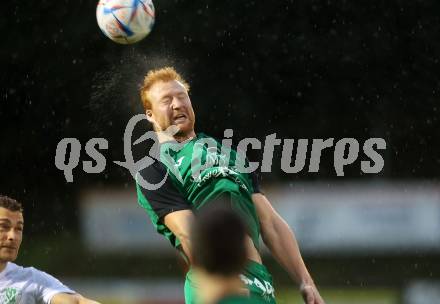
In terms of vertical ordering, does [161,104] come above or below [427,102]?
below

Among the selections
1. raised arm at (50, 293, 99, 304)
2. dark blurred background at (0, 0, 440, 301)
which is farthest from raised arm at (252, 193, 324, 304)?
dark blurred background at (0, 0, 440, 301)

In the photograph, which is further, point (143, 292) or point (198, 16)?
point (198, 16)

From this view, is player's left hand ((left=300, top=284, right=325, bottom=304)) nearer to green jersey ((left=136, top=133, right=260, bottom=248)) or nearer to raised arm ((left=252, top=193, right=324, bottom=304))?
raised arm ((left=252, top=193, right=324, bottom=304))

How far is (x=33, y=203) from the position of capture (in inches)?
566

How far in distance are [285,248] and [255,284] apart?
0.40 metres

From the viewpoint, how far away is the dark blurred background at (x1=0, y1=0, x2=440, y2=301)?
47.2 ft

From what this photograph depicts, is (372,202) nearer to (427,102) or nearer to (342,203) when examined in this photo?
(342,203)

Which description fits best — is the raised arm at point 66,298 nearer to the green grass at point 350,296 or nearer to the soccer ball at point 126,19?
the soccer ball at point 126,19

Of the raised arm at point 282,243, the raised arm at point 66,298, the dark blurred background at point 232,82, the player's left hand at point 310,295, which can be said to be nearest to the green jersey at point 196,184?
the raised arm at point 282,243

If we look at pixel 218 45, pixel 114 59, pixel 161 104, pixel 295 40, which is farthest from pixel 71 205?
pixel 161 104

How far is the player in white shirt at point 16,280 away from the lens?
6238 millimetres

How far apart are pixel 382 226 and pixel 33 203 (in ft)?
15.8

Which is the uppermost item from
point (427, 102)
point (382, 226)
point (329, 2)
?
point (329, 2)

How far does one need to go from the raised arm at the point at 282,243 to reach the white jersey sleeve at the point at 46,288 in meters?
1.52
